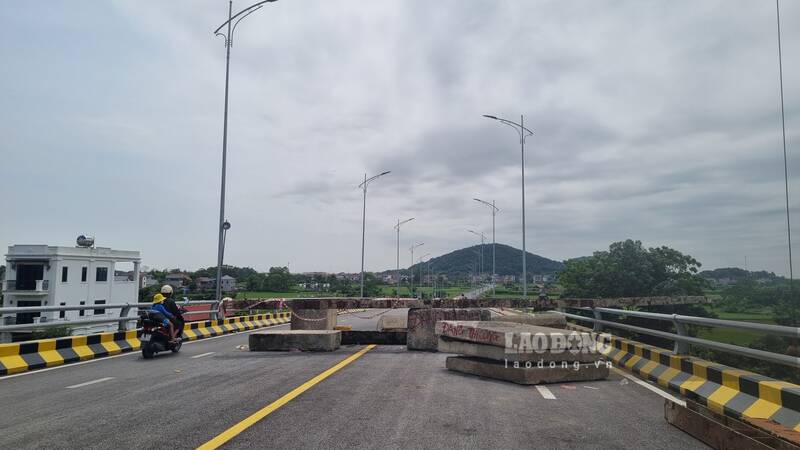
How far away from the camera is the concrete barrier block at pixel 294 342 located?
42.8ft

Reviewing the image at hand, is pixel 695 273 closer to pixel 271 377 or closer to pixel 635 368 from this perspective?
pixel 635 368

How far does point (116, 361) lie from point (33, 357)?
59.6 inches

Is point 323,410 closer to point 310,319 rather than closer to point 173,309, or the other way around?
point 173,309

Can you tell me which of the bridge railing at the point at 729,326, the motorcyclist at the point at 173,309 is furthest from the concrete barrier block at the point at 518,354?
the motorcyclist at the point at 173,309

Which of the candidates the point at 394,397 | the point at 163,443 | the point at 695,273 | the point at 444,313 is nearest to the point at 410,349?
the point at 444,313

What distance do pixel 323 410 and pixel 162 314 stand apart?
7565 mm

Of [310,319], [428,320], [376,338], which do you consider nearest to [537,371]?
[428,320]

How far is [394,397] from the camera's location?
288 inches

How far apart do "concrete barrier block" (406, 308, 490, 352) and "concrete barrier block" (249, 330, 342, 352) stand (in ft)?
6.59

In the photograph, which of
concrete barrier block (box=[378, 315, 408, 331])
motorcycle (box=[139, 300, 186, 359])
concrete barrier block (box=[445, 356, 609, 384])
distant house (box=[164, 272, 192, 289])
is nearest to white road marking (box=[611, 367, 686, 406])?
concrete barrier block (box=[445, 356, 609, 384])

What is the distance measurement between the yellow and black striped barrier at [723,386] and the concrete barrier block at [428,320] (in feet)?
13.1

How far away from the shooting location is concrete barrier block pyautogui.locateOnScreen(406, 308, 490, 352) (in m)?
13.1

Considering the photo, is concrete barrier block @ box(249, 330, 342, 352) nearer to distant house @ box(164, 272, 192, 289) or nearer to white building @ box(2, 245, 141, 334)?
white building @ box(2, 245, 141, 334)

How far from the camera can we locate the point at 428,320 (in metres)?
13.2
